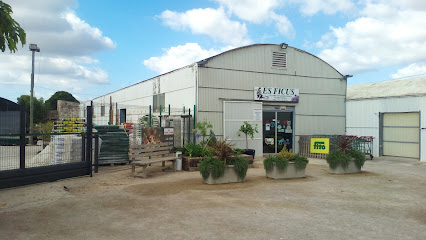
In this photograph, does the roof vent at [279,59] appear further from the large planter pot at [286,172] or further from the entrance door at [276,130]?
the large planter pot at [286,172]

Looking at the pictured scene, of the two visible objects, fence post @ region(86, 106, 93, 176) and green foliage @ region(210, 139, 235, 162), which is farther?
fence post @ region(86, 106, 93, 176)

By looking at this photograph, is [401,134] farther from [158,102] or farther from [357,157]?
[158,102]

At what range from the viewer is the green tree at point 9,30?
4746 mm

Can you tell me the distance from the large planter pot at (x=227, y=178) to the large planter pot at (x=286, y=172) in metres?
1.08

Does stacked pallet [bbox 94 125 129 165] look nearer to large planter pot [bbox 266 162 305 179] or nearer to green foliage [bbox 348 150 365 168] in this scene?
large planter pot [bbox 266 162 305 179]

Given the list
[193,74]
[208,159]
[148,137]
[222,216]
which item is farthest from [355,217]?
[193,74]

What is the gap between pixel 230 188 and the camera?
862 cm

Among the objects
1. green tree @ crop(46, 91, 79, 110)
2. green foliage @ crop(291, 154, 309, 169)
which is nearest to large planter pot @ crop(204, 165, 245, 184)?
green foliage @ crop(291, 154, 309, 169)

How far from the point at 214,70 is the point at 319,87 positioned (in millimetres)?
6869

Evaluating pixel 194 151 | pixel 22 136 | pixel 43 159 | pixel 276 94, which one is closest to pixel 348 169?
pixel 194 151

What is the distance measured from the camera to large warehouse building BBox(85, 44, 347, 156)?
1516 cm

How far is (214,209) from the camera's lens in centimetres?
647

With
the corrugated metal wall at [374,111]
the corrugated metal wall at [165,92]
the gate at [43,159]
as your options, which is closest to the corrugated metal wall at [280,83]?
the corrugated metal wall at [374,111]

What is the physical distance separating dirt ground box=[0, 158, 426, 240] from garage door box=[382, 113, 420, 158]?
6999 millimetres
